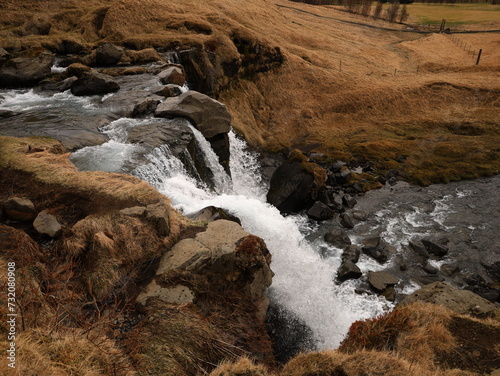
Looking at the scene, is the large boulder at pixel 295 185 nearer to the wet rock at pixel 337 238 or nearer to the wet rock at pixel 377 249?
the wet rock at pixel 337 238

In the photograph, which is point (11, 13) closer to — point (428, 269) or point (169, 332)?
point (169, 332)

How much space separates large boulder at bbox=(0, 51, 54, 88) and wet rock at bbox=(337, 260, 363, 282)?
27.5 meters

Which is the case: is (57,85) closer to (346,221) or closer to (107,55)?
(107,55)

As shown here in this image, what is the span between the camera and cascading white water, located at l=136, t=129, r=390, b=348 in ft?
47.3

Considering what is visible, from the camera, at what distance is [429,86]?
144ft

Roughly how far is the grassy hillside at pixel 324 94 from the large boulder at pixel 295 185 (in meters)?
8.25

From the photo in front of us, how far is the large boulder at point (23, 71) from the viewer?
1040 inches

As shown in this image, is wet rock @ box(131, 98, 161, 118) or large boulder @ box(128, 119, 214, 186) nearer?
large boulder @ box(128, 119, 214, 186)

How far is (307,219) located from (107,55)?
2363 centimetres

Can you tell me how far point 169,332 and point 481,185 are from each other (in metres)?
30.4

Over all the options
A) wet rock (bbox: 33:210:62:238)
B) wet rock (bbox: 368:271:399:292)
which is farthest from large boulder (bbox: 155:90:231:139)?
wet rock (bbox: 368:271:399:292)

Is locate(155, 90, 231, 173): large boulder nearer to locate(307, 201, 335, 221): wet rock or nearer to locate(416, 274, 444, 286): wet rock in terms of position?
locate(307, 201, 335, 221): wet rock

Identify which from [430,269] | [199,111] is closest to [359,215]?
[430,269]

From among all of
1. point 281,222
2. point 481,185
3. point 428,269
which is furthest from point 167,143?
point 481,185
